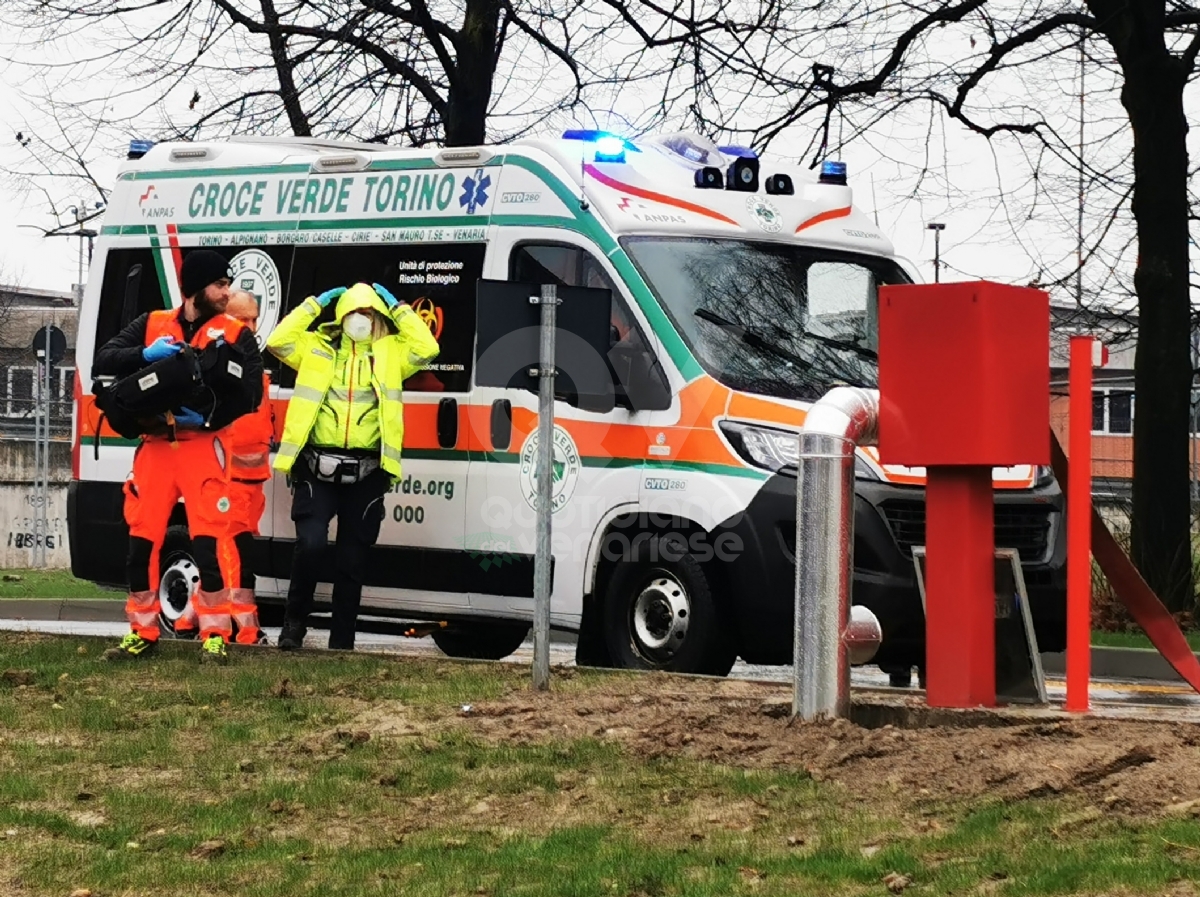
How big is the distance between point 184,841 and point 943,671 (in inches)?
116

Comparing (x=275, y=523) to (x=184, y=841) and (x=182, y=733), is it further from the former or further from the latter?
(x=184, y=841)

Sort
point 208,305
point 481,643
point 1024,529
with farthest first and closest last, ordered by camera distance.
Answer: point 481,643, point 208,305, point 1024,529

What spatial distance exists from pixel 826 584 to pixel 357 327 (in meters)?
4.12

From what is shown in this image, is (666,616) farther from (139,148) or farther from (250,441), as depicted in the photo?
(139,148)

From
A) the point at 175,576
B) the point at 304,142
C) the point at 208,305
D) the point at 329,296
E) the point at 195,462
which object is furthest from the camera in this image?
the point at 304,142

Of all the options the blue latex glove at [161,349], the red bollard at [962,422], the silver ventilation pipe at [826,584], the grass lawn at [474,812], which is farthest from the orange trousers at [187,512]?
the red bollard at [962,422]

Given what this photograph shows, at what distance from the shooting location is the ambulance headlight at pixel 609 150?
11.2m

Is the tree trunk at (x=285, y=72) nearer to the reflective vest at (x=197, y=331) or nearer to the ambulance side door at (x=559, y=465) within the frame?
the reflective vest at (x=197, y=331)

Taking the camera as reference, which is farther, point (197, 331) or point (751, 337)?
point (197, 331)

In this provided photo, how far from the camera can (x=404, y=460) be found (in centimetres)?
1187

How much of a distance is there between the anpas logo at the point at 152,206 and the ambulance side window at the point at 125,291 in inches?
9.1

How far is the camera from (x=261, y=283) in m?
12.7

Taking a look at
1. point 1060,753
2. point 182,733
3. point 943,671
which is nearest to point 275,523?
point 182,733

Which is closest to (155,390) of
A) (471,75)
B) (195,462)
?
(195,462)
